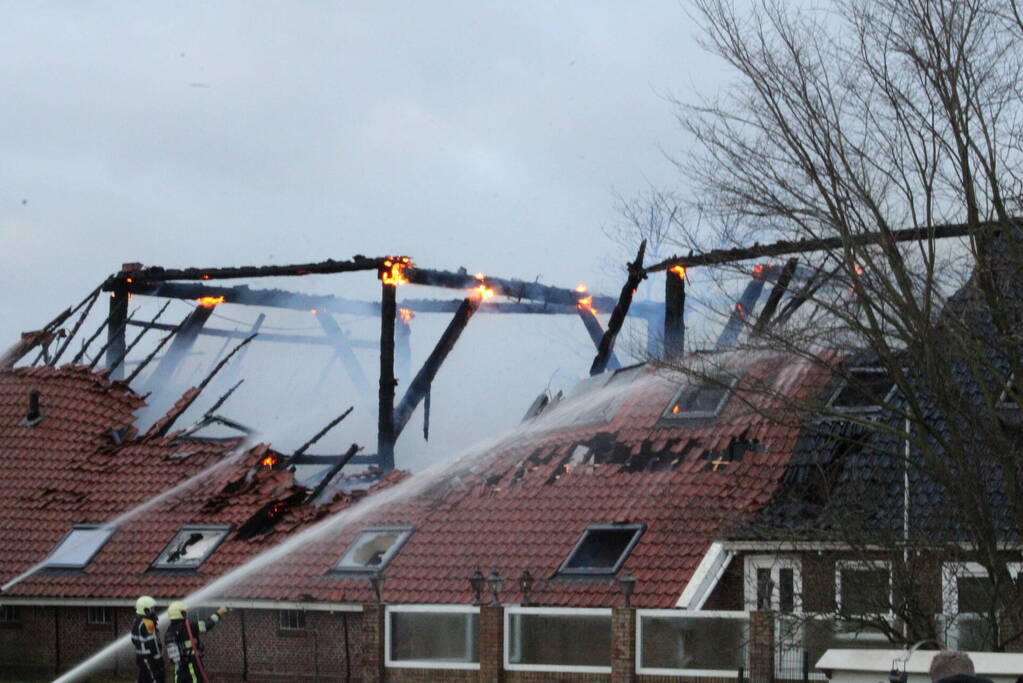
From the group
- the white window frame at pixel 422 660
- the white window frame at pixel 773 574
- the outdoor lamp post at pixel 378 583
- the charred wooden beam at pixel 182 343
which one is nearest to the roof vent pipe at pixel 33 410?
the charred wooden beam at pixel 182 343

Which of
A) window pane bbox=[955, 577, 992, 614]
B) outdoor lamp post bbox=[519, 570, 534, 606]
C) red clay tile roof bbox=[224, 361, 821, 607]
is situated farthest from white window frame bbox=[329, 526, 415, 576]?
window pane bbox=[955, 577, 992, 614]

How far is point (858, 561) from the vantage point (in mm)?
21312

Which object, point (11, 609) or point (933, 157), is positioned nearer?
point (933, 157)

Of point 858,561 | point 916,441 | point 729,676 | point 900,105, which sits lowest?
point 729,676

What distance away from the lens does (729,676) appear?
2361 centimetres

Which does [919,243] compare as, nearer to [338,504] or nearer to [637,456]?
[637,456]

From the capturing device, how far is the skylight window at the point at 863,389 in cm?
2103

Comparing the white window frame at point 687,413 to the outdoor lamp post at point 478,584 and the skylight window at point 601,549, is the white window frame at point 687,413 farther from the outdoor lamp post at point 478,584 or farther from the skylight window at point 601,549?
the outdoor lamp post at point 478,584

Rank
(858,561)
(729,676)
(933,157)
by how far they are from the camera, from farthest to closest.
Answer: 1. (729,676)
2. (858,561)
3. (933,157)

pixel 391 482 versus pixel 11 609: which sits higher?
pixel 391 482

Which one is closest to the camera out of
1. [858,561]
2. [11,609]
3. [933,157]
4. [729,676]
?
[933,157]

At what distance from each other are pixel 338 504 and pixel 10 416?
8138 mm

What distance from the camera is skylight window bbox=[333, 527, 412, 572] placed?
91.7 ft

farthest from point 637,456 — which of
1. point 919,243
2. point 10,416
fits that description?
point 10,416
